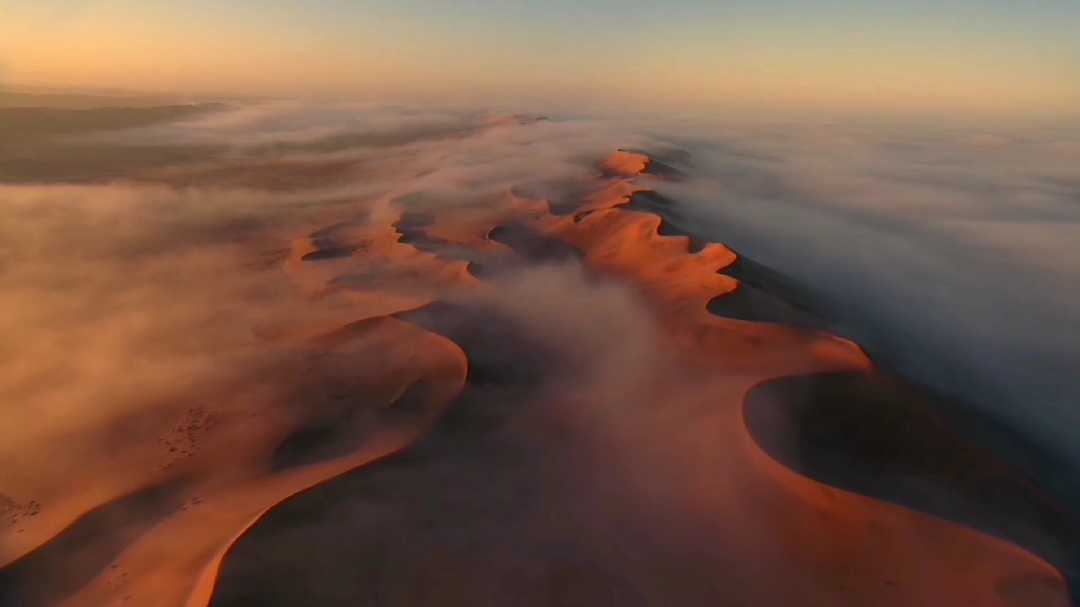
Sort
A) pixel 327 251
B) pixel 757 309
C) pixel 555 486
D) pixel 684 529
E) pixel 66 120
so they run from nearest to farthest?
pixel 684 529 → pixel 555 486 → pixel 757 309 → pixel 327 251 → pixel 66 120

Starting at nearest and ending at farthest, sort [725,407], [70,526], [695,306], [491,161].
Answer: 1. [70,526]
2. [725,407]
3. [695,306]
4. [491,161]

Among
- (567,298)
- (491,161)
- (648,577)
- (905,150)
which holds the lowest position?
(905,150)

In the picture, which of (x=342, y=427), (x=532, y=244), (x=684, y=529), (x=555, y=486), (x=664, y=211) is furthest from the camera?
(x=664, y=211)

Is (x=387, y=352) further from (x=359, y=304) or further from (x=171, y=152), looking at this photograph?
(x=171, y=152)

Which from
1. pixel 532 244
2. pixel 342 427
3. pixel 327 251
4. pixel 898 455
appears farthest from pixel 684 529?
pixel 327 251

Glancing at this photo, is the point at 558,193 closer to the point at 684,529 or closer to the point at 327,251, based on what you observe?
the point at 327,251

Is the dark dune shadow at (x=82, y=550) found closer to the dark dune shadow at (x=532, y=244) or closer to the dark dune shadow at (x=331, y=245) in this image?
the dark dune shadow at (x=331, y=245)

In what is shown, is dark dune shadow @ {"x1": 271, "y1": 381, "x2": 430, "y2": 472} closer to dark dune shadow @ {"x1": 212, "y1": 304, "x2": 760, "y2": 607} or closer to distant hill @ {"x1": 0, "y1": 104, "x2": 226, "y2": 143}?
dark dune shadow @ {"x1": 212, "y1": 304, "x2": 760, "y2": 607}

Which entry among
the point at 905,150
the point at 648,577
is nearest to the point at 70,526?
the point at 648,577
